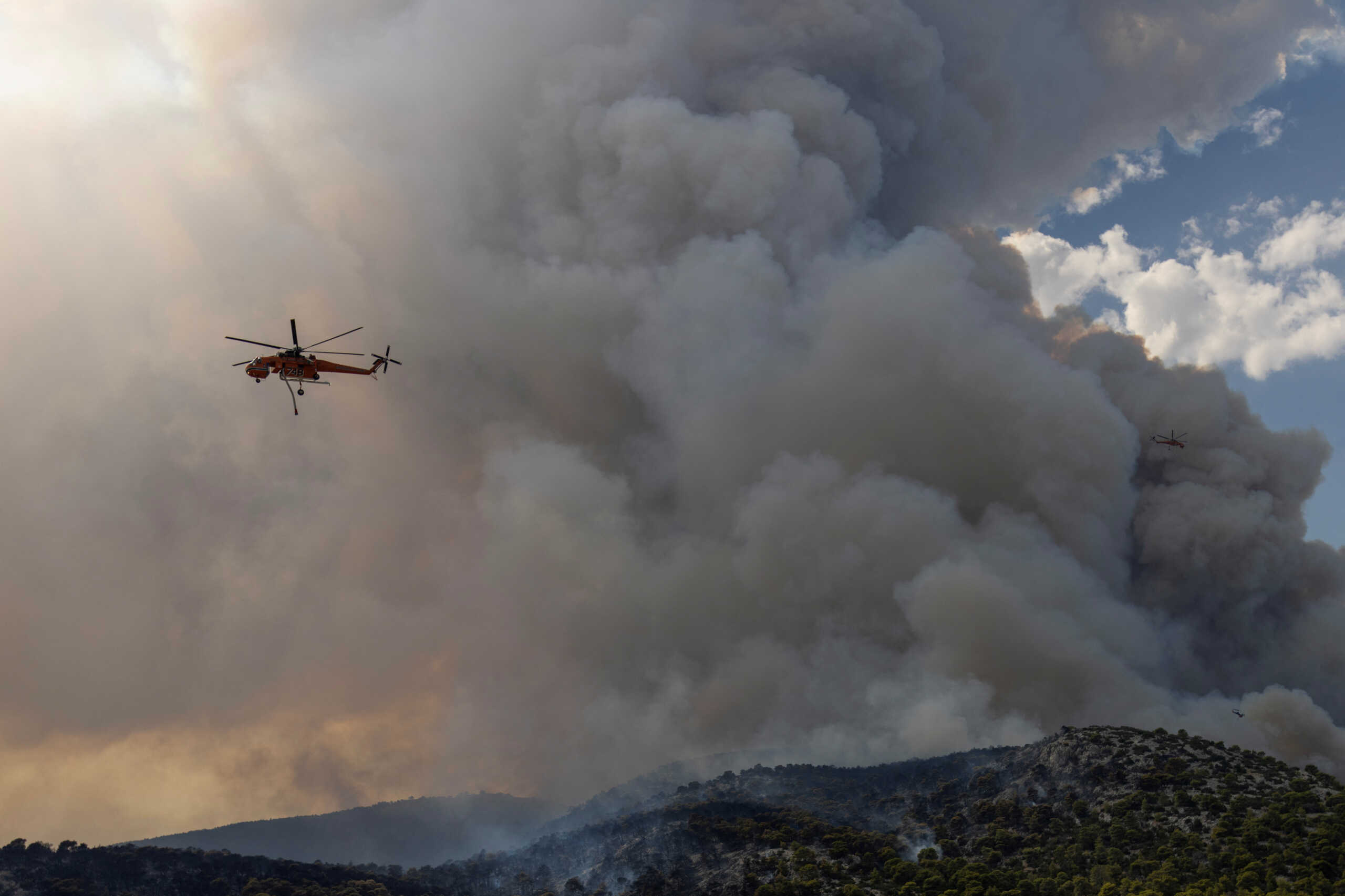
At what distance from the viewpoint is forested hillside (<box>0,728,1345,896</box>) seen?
275ft

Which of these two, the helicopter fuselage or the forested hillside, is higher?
the helicopter fuselage

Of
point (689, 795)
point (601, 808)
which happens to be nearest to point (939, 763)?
point (689, 795)

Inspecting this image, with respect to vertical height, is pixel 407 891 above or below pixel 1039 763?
below

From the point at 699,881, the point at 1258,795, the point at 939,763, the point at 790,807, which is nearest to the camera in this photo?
the point at 1258,795

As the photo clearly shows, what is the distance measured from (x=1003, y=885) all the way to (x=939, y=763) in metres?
50.9

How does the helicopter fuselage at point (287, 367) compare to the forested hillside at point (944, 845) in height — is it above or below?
above

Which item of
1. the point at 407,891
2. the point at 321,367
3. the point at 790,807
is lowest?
the point at 407,891

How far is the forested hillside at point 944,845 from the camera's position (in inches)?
3300

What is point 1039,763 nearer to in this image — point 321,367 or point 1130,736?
point 1130,736

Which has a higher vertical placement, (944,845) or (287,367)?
(287,367)

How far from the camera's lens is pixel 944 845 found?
103 m

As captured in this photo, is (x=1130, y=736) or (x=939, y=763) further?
(x=939, y=763)

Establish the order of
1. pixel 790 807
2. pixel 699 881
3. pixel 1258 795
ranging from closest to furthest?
pixel 1258 795 → pixel 699 881 → pixel 790 807

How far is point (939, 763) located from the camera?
135m
